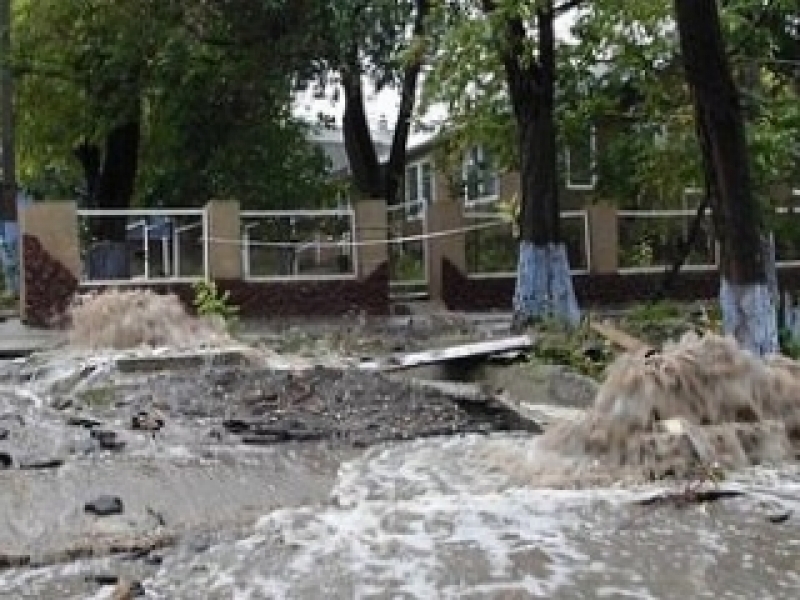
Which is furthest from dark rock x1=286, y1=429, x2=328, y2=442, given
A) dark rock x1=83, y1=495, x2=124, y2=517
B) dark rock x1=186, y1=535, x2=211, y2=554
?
dark rock x1=186, y1=535, x2=211, y2=554

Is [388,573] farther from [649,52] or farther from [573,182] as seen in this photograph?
[573,182]

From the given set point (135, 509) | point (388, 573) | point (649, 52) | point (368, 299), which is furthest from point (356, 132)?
point (388, 573)

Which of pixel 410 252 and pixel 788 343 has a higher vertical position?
pixel 410 252

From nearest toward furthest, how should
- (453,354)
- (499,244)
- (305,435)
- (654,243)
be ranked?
1. (305,435)
2. (453,354)
3. (499,244)
4. (654,243)

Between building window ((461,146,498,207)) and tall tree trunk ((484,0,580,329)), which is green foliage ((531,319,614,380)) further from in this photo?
building window ((461,146,498,207))

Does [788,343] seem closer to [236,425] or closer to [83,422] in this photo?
[236,425]

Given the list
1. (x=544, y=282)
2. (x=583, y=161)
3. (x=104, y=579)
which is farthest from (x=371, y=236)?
(x=104, y=579)

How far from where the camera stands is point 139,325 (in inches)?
584

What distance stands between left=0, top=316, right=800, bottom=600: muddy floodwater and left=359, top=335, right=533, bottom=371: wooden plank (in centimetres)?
172

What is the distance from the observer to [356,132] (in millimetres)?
28172

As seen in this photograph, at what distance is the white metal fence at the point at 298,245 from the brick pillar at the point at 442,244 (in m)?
1.39

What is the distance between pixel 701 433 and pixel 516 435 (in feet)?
6.81

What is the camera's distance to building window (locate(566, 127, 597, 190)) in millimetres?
19516

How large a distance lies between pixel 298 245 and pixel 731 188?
406 inches
